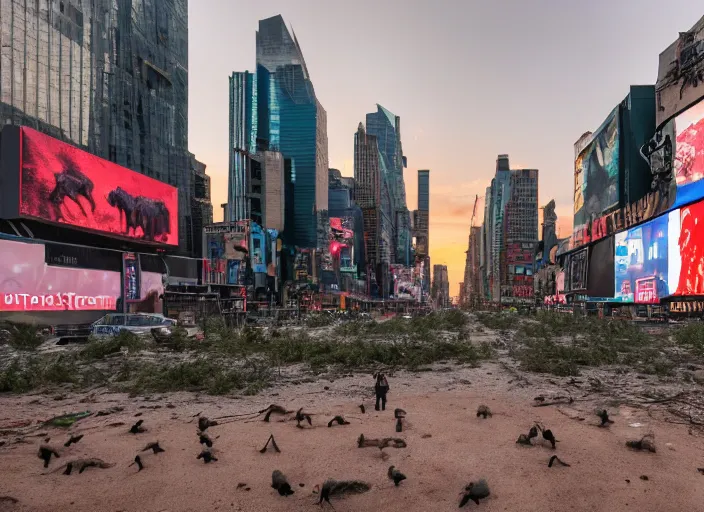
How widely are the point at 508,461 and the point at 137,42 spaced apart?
103 metres

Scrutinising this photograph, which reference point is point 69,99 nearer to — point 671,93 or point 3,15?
point 3,15

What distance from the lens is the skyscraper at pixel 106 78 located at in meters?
62.0

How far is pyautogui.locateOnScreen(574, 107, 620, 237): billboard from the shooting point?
A: 72688mm

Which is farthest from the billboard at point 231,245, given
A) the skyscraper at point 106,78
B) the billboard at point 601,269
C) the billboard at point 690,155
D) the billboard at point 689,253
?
the billboard at point 690,155

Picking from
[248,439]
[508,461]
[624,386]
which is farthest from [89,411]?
[624,386]

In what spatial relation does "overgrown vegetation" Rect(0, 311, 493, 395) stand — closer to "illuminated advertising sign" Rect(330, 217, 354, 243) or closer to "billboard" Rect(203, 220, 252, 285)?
"billboard" Rect(203, 220, 252, 285)

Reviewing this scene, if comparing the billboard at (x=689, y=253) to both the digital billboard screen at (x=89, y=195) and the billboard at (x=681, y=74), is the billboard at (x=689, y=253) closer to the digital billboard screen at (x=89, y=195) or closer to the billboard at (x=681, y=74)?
the billboard at (x=681, y=74)

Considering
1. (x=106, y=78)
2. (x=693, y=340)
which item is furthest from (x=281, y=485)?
(x=106, y=78)

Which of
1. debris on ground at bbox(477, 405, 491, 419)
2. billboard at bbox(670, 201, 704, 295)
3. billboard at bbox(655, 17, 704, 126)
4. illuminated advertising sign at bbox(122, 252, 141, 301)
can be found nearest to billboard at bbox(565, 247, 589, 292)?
billboard at bbox(655, 17, 704, 126)

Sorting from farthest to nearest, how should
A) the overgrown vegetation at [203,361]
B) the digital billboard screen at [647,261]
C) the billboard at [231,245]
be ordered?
the billboard at [231,245] < the digital billboard screen at [647,261] < the overgrown vegetation at [203,361]

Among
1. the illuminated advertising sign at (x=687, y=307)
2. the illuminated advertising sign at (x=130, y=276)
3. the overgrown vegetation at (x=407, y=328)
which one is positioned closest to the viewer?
the overgrown vegetation at (x=407, y=328)

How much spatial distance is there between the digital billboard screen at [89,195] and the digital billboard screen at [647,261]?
5720 cm

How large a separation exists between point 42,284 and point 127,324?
60.5ft

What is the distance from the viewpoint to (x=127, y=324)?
79.4 feet
